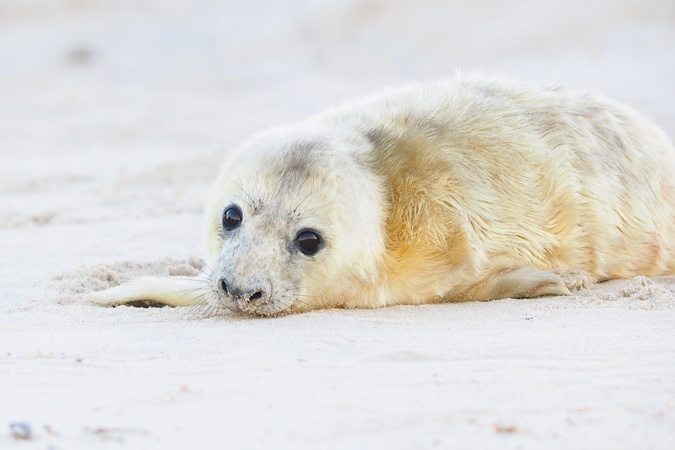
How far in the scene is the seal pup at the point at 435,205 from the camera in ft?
12.2

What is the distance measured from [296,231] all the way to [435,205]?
1.96 feet

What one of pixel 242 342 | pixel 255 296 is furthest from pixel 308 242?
pixel 242 342

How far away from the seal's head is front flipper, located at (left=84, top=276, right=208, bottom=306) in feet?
0.55

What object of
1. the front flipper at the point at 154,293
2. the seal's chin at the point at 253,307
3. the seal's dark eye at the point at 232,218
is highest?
the seal's dark eye at the point at 232,218

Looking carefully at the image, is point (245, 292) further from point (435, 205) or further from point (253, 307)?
point (435, 205)

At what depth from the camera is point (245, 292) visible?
11.6 ft

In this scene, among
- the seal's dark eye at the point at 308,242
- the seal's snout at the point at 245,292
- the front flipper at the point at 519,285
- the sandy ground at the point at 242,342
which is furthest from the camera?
the front flipper at the point at 519,285

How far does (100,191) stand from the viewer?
7270mm

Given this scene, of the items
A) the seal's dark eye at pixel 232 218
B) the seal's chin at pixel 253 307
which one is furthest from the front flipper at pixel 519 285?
the seal's dark eye at pixel 232 218

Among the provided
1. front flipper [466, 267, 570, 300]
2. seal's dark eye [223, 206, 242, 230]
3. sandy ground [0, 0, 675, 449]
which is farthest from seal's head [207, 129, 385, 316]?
front flipper [466, 267, 570, 300]

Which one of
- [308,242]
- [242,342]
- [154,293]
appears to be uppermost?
[308,242]

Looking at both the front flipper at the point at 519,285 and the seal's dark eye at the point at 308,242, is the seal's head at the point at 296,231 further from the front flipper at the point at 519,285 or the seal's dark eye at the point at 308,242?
the front flipper at the point at 519,285

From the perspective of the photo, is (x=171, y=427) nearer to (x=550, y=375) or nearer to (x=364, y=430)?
(x=364, y=430)

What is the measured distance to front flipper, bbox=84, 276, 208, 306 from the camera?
3.92 m
